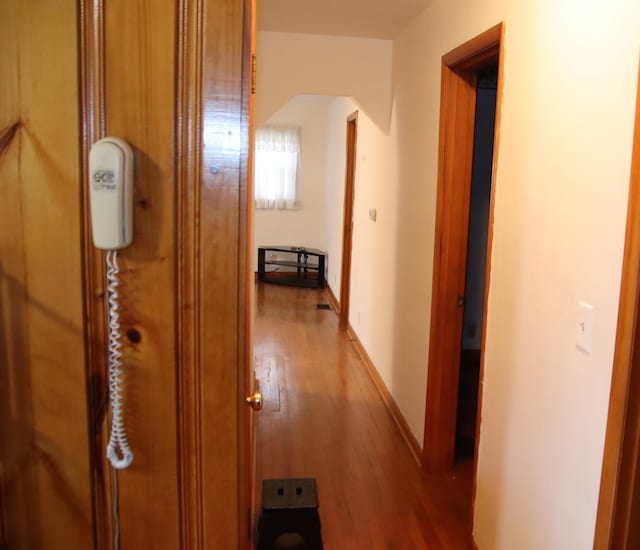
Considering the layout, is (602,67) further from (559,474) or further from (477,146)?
(477,146)

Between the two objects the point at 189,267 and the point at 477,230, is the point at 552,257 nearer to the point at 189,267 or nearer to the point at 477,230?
the point at 189,267

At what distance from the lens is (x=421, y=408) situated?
311 centimetres

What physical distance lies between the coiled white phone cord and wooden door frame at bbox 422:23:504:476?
2145mm

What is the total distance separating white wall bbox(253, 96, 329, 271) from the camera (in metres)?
8.11

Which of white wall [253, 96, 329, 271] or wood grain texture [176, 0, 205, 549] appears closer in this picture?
wood grain texture [176, 0, 205, 549]

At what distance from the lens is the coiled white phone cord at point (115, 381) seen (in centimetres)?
80

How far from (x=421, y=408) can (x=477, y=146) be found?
2.05m

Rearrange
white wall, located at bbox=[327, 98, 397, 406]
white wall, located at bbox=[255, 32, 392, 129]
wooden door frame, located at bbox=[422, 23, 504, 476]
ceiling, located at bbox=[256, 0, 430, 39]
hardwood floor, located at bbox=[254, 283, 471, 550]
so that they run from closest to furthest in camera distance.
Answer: hardwood floor, located at bbox=[254, 283, 471, 550]
wooden door frame, located at bbox=[422, 23, 504, 476]
ceiling, located at bbox=[256, 0, 430, 39]
white wall, located at bbox=[255, 32, 392, 129]
white wall, located at bbox=[327, 98, 397, 406]

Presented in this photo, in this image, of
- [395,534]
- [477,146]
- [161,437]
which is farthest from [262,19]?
[161,437]

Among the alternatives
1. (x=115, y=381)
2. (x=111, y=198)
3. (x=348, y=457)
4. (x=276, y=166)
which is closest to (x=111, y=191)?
(x=111, y=198)

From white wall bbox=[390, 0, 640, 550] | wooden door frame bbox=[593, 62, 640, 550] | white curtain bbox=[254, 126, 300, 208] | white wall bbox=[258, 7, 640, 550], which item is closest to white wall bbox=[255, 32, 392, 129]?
white wall bbox=[258, 7, 640, 550]

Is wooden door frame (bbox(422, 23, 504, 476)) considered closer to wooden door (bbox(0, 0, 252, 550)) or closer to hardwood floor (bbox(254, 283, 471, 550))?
hardwood floor (bbox(254, 283, 471, 550))

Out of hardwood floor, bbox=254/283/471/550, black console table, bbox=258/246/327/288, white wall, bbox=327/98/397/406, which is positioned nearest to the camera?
hardwood floor, bbox=254/283/471/550

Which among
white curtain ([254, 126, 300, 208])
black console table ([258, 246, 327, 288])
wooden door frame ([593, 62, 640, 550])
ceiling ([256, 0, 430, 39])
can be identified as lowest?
black console table ([258, 246, 327, 288])
